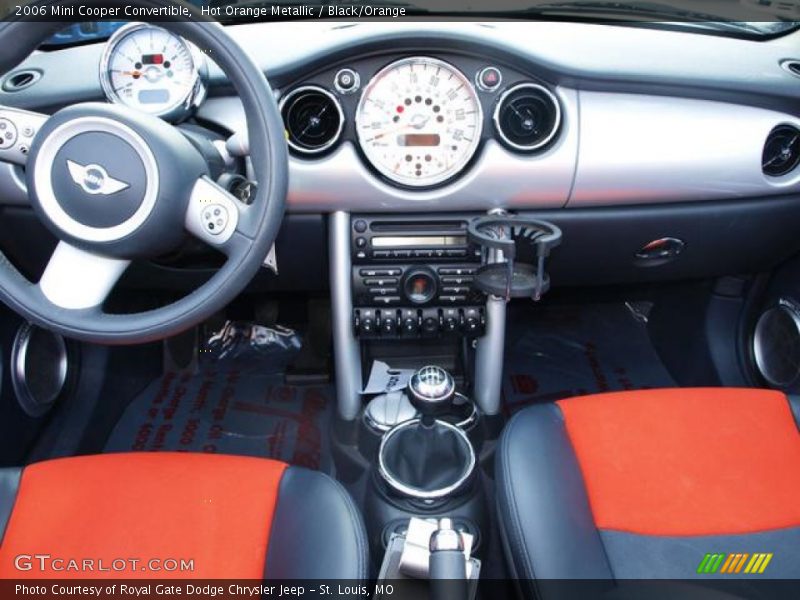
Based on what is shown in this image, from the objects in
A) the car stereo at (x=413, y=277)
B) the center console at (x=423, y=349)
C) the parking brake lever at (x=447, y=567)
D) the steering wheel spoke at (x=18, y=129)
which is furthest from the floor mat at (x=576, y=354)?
the steering wheel spoke at (x=18, y=129)

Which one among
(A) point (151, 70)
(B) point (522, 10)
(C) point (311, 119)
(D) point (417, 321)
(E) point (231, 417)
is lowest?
(E) point (231, 417)

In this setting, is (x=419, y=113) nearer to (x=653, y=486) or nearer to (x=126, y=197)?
(x=126, y=197)

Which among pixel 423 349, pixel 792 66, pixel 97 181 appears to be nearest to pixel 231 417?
pixel 423 349

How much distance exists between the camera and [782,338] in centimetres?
173

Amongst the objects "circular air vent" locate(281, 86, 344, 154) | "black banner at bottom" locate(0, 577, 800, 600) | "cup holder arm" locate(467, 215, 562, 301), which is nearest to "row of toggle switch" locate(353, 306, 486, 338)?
"cup holder arm" locate(467, 215, 562, 301)

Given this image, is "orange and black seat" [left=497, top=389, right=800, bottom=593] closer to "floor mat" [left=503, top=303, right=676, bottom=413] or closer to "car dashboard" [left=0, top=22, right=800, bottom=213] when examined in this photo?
"car dashboard" [left=0, top=22, right=800, bottom=213]

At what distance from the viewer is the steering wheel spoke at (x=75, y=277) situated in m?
0.97

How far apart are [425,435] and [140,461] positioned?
572 mm

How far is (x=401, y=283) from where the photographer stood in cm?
155

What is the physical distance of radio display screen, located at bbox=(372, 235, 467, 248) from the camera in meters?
1.51

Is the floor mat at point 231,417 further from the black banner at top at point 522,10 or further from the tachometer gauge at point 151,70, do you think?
the black banner at top at point 522,10

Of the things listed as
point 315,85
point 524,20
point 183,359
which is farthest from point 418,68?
point 183,359

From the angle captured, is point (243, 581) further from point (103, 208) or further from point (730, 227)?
point (730, 227)

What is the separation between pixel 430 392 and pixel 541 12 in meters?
0.90
